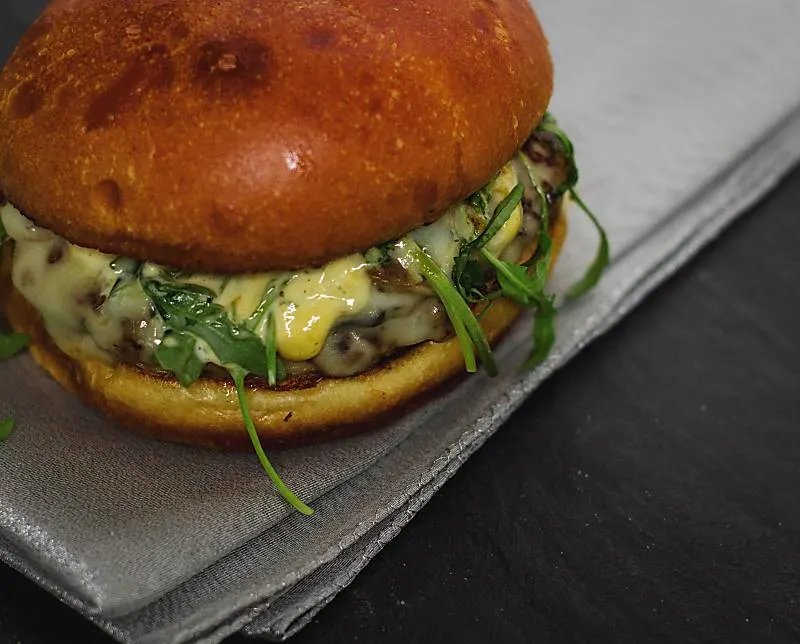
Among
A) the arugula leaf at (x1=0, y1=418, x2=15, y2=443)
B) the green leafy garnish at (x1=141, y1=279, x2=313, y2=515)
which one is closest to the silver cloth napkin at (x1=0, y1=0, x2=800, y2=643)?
the arugula leaf at (x1=0, y1=418, x2=15, y2=443)

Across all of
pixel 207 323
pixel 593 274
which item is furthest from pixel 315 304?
pixel 593 274

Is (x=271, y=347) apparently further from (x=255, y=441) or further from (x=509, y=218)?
(x=509, y=218)

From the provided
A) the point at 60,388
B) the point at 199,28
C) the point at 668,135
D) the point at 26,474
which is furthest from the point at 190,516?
the point at 668,135

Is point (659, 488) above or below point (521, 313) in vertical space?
below

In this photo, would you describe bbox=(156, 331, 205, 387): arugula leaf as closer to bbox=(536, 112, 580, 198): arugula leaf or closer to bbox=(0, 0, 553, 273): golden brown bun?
bbox=(0, 0, 553, 273): golden brown bun

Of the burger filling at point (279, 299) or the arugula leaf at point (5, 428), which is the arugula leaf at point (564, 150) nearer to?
the burger filling at point (279, 299)

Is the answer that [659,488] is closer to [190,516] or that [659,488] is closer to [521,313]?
[521,313]
